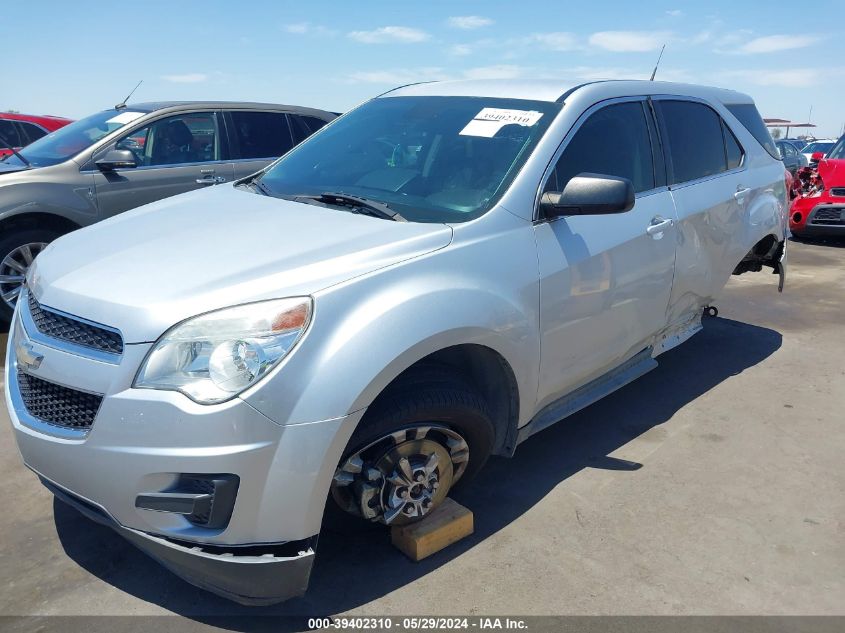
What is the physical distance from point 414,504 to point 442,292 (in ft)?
2.73

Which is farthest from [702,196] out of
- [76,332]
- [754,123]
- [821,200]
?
[821,200]

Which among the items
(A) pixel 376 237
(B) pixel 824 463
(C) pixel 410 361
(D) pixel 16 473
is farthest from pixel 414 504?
(B) pixel 824 463

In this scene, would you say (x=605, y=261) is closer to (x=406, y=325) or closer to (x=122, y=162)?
(x=406, y=325)

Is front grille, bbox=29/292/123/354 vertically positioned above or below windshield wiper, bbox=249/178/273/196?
below

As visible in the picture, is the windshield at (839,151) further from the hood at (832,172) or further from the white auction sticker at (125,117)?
the white auction sticker at (125,117)

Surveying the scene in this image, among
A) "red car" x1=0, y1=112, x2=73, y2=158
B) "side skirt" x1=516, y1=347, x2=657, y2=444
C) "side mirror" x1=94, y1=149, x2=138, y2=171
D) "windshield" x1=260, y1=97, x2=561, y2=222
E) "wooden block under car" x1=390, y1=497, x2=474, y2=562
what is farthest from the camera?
"red car" x1=0, y1=112, x2=73, y2=158

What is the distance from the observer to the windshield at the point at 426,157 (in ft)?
9.79

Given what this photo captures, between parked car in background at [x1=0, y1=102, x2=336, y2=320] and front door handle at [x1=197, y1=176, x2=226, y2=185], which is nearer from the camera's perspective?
parked car in background at [x1=0, y1=102, x2=336, y2=320]

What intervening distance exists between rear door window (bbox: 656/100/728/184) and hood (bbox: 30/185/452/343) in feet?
6.52

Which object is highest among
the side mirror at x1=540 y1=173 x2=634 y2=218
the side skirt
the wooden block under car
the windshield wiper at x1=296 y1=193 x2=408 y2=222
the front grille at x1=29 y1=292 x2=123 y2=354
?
the side mirror at x1=540 y1=173 x2=634 y2=218

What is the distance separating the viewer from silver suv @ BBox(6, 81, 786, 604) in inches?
84.0

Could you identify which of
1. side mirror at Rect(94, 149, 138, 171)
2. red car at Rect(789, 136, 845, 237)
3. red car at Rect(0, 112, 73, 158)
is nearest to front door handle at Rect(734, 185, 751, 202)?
side mirror at Rect(94, 149, 138, 171)

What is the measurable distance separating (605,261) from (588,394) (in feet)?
2.34

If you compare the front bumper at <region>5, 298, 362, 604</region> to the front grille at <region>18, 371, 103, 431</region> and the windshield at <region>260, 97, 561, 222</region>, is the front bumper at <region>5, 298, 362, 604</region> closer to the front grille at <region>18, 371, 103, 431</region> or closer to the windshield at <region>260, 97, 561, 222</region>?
the front grille at <region>18, 371, 103, 431</region>
